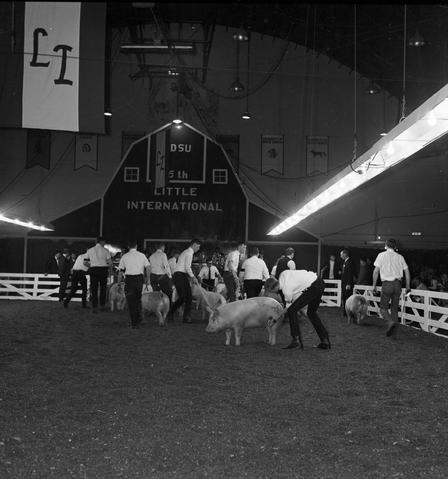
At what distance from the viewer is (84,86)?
10047 millimetres

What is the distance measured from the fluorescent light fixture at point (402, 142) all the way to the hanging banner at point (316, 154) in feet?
49.6

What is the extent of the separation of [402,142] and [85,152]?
2203 centimetres

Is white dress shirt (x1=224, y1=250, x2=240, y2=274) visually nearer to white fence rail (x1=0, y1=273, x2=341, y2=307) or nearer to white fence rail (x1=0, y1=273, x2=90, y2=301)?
white fence rail (x1=0, y1=273, x2=341, y2=307)

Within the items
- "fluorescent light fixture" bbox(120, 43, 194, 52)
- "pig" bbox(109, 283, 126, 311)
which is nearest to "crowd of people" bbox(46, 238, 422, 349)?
"pig" bbox(109, 283, 126, 311)

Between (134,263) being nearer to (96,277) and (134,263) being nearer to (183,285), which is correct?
(183,285)

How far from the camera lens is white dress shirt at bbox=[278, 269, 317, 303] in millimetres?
9008

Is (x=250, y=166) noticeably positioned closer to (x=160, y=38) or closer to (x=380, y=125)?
(x=380, y=125)

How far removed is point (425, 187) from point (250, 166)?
7783 millimetres

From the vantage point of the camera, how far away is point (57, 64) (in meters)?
9.90

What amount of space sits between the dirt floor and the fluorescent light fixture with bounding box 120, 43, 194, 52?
1275 centimetres

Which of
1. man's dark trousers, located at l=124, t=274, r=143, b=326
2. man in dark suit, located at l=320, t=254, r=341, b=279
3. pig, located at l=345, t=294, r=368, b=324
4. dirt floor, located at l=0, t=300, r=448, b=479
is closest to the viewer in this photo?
dirt floor, located at l=0, t=300, r=448, b=479

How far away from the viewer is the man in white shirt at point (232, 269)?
618 inches

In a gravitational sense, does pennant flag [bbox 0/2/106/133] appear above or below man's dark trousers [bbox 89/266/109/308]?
above

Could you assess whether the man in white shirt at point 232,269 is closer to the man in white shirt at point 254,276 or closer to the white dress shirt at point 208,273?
the man in white shirt at point 254,276
